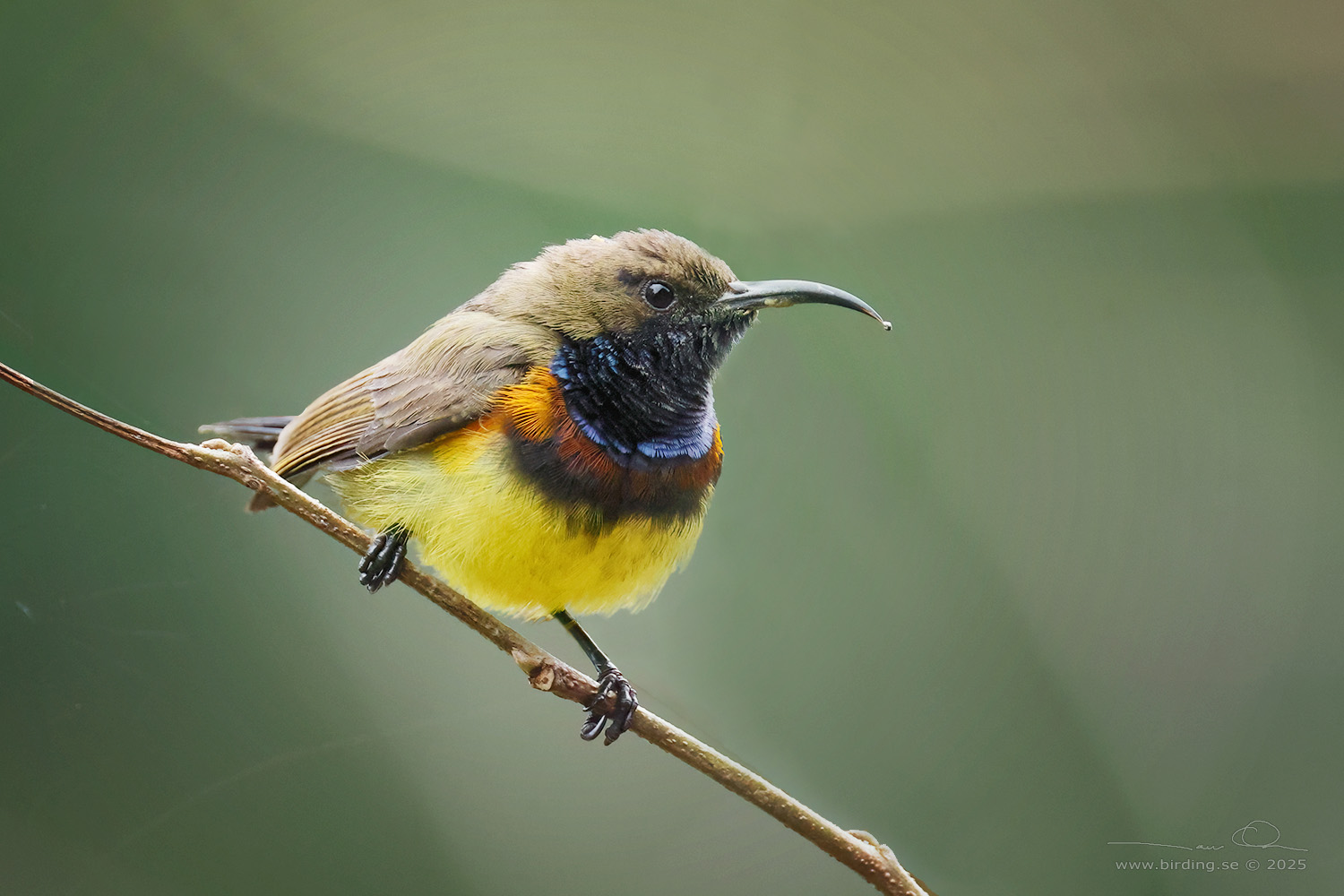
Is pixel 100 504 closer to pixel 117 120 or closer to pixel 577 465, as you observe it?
pixel 117 120

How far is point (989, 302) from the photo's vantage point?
5.90 feet

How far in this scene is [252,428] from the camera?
1.42 meters

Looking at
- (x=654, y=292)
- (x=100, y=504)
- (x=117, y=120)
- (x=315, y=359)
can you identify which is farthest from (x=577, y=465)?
(x=117, y=120)

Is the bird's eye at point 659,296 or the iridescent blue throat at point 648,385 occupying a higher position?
the bird's eye at point 659,296

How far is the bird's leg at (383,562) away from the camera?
51.3 inches
